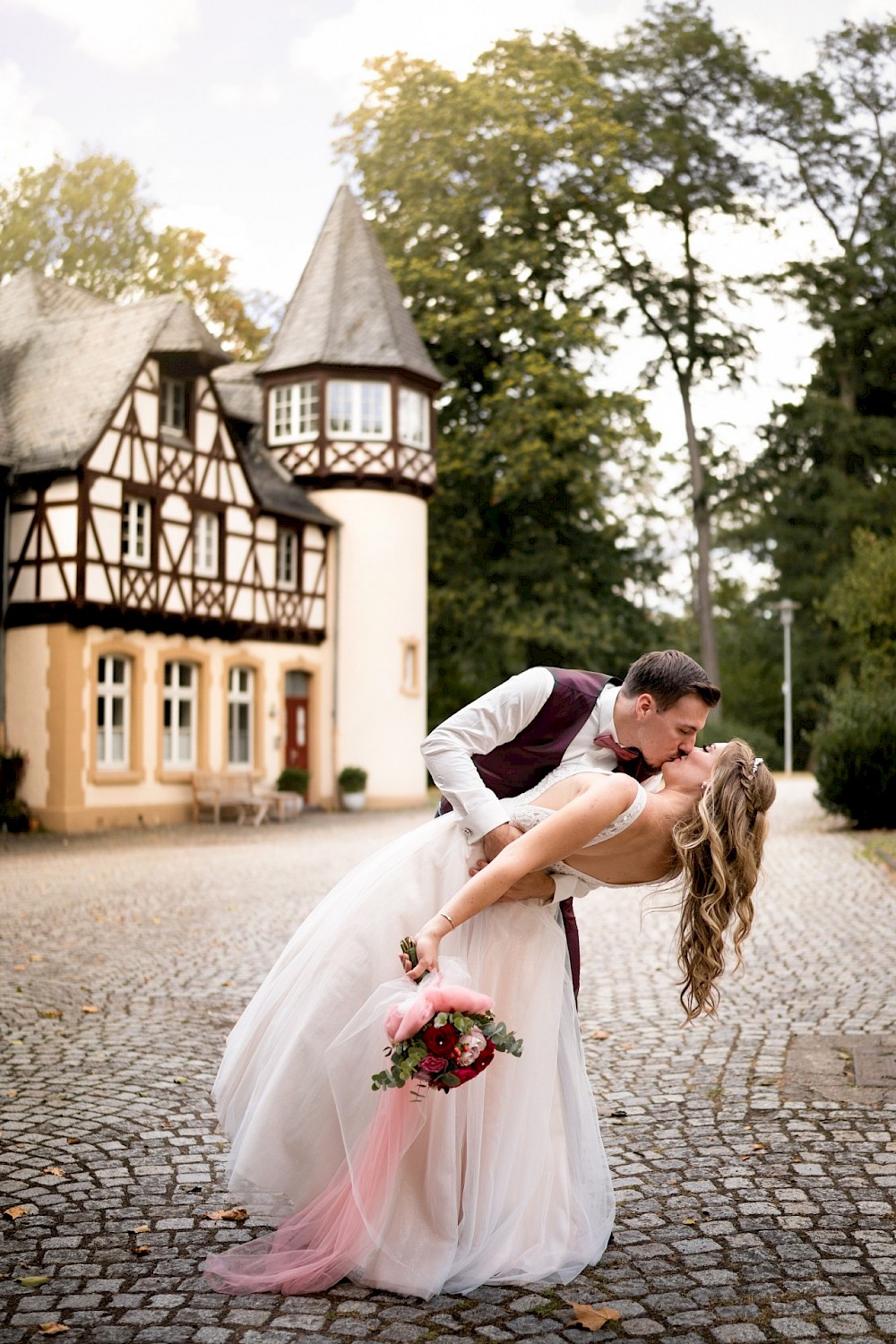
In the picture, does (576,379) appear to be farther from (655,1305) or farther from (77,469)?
(655,1305)

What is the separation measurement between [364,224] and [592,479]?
755cm

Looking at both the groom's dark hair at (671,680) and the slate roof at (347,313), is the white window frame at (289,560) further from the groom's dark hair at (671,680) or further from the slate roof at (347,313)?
the groom's dark hair at (671,680)

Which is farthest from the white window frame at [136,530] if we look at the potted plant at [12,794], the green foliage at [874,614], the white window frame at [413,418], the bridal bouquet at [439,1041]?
the bridal bouquet at [439,1041]

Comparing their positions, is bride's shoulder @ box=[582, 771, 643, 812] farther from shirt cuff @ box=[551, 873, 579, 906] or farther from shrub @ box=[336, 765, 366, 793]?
shrub @ box=[336, 765, 366, 793]

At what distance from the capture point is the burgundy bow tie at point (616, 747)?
13.6 ft

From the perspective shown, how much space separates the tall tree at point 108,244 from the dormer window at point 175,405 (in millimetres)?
10684

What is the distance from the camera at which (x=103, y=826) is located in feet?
79.5

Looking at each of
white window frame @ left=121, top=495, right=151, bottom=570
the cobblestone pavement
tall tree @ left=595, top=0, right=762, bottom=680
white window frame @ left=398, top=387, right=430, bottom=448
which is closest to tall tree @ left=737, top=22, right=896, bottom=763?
tall tree @ left=595, top=0, right=762, bottom=680

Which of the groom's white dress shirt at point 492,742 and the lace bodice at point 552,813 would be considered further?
the groom's white dress shirt at point 492,742

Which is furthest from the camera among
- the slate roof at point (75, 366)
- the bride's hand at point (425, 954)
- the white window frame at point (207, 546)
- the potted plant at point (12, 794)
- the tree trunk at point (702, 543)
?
the tree trunk at point (702, 543)

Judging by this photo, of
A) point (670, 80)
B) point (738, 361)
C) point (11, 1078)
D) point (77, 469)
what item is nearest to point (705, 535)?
point (738, 361)

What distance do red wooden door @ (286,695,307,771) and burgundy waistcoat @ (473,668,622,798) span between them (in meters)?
25.0

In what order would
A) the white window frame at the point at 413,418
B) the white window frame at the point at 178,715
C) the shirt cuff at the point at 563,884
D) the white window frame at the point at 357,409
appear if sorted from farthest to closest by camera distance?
the white window frame at the point at 413,418 < the white window frame at the point at 357,409 < the white window frame at the point at 178,715 < the shirt cuff at the point at 563,884

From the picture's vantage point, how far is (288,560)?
29297 millimetres
